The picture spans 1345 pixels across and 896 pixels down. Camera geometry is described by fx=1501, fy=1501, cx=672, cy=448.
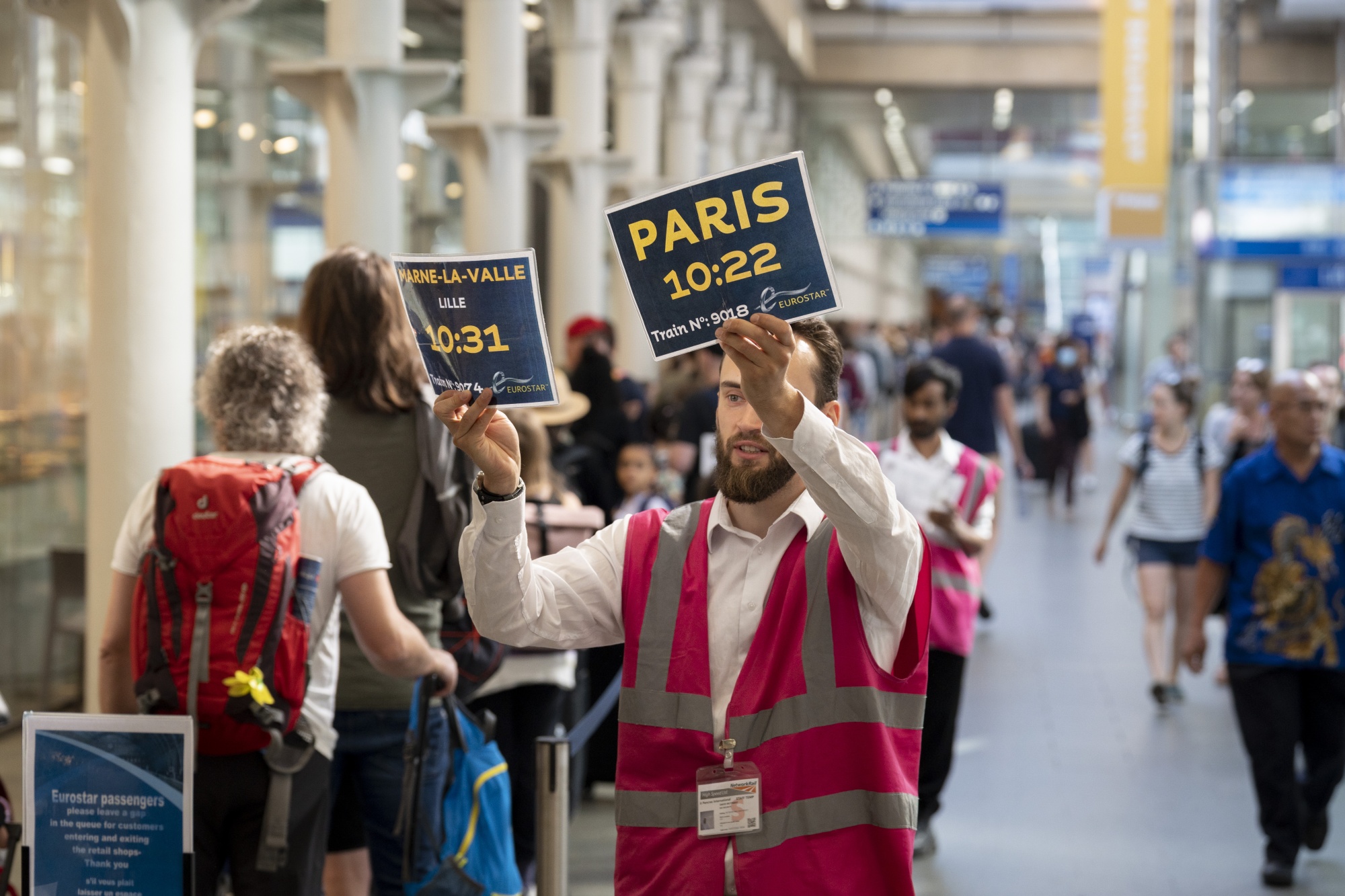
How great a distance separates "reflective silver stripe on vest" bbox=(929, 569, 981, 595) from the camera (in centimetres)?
563

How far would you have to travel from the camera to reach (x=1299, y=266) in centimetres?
1958

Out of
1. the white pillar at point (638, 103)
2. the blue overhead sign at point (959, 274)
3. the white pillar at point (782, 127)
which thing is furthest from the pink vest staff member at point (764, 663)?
the blue overhead sign at point (959, 274)

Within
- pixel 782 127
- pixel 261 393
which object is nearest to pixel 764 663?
pixel 261 393

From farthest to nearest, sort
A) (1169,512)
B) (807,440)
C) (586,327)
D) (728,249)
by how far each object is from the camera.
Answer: (586,327) < (1169,512) < (728,249) < (807,440)

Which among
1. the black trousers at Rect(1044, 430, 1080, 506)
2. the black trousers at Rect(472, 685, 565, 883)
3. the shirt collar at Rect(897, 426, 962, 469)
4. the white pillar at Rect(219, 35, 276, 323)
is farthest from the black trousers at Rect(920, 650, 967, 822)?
the black trousers at Rect(1044, 430, 1080, 506)

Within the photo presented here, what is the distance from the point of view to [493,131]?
10.0 meters

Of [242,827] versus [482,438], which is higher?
[482,438]

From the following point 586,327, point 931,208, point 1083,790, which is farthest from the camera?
point 931,208

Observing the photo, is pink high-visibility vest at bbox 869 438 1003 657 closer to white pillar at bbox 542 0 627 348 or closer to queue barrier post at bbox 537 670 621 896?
queue barrier post at bbox 537 670 621 896

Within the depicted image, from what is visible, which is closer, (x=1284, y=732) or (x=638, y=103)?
(x=1284, y=732)

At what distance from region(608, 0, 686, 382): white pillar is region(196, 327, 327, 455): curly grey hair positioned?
12373mm

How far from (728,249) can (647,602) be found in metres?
0.62

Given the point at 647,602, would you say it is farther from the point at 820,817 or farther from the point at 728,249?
the point at 728,249

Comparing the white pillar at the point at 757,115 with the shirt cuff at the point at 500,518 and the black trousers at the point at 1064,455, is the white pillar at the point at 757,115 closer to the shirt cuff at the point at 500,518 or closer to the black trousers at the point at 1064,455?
the black trousers at the point at 1064,455
